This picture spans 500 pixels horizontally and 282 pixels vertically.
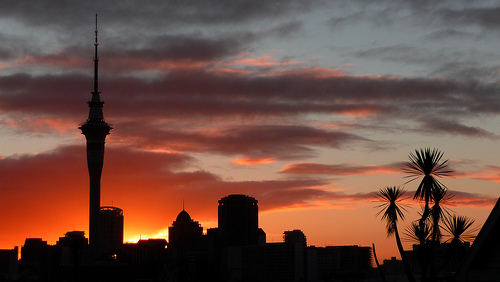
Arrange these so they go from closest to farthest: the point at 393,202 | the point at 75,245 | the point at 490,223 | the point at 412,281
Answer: the point at 490,223 → the point at 412,281 → the point at 393,202 → the point at 75,245

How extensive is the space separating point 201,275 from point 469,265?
121m

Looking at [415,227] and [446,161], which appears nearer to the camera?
[446,161]

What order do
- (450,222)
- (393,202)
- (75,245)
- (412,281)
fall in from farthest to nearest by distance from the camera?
(75,245) < (393,202) < (412,281) < (450,222)

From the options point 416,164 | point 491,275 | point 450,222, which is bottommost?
point 491,275

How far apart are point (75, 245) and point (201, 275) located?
8659cm

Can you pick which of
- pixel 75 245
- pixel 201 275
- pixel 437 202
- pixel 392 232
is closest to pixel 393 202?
pixel 392 232

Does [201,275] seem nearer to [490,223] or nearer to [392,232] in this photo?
[392,232]

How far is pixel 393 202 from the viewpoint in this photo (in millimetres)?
42312

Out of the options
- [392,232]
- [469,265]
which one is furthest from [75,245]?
[469,265]

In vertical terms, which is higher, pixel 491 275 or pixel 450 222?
pixel 450 222

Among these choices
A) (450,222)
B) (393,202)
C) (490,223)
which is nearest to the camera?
(490,223)

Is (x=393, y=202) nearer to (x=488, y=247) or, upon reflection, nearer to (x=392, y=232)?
(x=392, y=232)

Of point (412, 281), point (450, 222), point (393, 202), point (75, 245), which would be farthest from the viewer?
point (75, 245)

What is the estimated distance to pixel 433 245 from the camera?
37.7 meters
